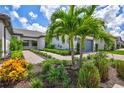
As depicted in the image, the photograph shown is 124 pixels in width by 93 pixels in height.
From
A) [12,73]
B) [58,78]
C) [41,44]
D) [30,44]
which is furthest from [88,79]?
[30,44]

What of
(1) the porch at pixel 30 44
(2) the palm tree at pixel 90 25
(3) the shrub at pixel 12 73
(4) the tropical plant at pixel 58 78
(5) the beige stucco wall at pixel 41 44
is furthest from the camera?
(1) the porch at pixel 30 44

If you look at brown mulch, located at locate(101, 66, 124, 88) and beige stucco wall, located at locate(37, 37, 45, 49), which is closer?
brown mulch, located at locate(101, 66, 124, 88)

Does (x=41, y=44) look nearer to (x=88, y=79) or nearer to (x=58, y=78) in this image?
(x=58, y=78)

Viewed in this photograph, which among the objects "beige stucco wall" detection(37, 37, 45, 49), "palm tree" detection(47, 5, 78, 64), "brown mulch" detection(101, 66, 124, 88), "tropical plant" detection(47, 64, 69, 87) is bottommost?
"brown mulch" detection(101, 66, 124, 88)

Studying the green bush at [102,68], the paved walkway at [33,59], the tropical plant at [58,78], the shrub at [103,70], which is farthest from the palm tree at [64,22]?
the paved walkway at [33,59]

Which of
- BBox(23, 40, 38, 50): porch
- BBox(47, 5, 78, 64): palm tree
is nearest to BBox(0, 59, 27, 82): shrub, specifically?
BBox(47, 5, 78, 64): palm tree

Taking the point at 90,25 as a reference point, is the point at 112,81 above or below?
below

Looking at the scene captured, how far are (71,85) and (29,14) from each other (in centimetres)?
660

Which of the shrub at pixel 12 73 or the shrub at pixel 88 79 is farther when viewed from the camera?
the shrub at pixel 12 73

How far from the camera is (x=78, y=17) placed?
21.6 ft

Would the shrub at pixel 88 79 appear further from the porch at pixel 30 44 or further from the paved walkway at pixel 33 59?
the porch at pixel 30 44

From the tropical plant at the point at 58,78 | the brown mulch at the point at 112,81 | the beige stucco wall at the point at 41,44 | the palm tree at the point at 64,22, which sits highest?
the palm tree at the point at 64,22

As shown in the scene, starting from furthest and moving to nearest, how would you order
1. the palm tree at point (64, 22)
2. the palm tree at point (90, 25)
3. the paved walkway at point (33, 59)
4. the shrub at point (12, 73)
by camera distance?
the paved walkway at point (33, 59), the palm tree at point (64, 22), the palm tree at point (90, 25), the shrub at point (12, 73)

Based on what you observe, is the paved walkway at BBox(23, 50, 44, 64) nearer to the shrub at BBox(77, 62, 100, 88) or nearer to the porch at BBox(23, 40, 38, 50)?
the shrub at BBox(77, 62, 100, 88)
